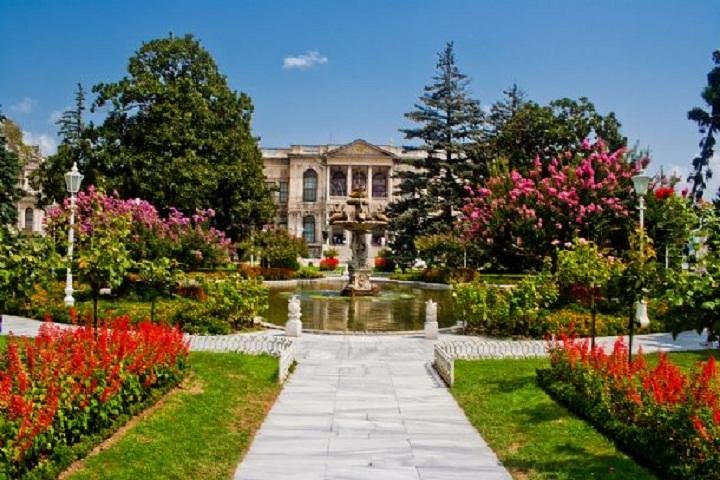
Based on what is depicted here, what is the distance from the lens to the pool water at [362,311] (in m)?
17.8

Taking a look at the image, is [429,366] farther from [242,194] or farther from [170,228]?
[242,194]

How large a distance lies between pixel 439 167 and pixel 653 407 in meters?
36.7

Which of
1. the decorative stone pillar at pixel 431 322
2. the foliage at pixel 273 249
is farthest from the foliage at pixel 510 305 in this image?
the foliage at pixel 273 249

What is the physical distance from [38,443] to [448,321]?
47.8 feet

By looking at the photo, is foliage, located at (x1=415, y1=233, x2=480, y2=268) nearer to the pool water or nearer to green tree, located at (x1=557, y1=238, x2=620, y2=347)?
the pool water

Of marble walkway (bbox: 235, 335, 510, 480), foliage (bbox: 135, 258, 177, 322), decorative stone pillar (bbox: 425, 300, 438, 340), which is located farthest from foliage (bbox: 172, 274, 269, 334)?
decorative stone pillar (bbox: 425, 300, 438, 340)

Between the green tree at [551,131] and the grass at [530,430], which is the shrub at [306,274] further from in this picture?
the grass at [530,430]

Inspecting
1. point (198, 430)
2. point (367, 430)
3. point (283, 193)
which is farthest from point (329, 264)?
point (198, 430)

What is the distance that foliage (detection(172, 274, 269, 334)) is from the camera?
1540 cm

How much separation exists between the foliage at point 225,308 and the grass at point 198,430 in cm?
423

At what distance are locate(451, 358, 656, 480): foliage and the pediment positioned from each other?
62718mm

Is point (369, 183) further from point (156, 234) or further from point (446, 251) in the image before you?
point (156, 234)

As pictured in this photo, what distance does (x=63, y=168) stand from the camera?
33375 millimetres

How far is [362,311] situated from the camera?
21.1 meters
